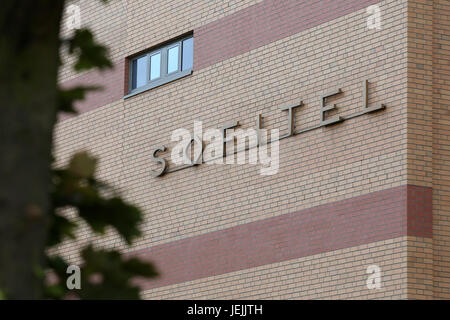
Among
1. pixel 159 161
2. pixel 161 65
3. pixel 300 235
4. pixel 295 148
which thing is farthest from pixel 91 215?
pixel 161 65

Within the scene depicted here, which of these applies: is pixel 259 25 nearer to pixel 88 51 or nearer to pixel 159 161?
pixel 159 161

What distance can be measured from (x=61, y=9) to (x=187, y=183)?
1293cm

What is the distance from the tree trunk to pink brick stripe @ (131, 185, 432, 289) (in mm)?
9737

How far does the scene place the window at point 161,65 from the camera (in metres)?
18.3

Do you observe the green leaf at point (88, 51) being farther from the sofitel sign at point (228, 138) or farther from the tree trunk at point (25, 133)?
the sofitel sign at point (228, 138)

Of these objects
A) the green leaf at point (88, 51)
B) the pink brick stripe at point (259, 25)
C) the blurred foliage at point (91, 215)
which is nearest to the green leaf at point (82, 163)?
the blurred foliage at point (91, 215)

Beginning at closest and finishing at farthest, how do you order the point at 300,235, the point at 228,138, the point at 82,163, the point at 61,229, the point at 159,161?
1. the point at 82,163
2. the point at 61,229
3. the point at 300,235
4. the point at 228,138
5. the point at 159,161

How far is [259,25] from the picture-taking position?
54.7 feet

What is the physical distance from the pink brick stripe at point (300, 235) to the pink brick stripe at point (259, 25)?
3231 mm

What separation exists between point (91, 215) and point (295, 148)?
1024 cm

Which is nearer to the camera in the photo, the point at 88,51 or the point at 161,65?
the point at 88,51

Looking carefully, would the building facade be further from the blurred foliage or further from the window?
the blurred foliage
